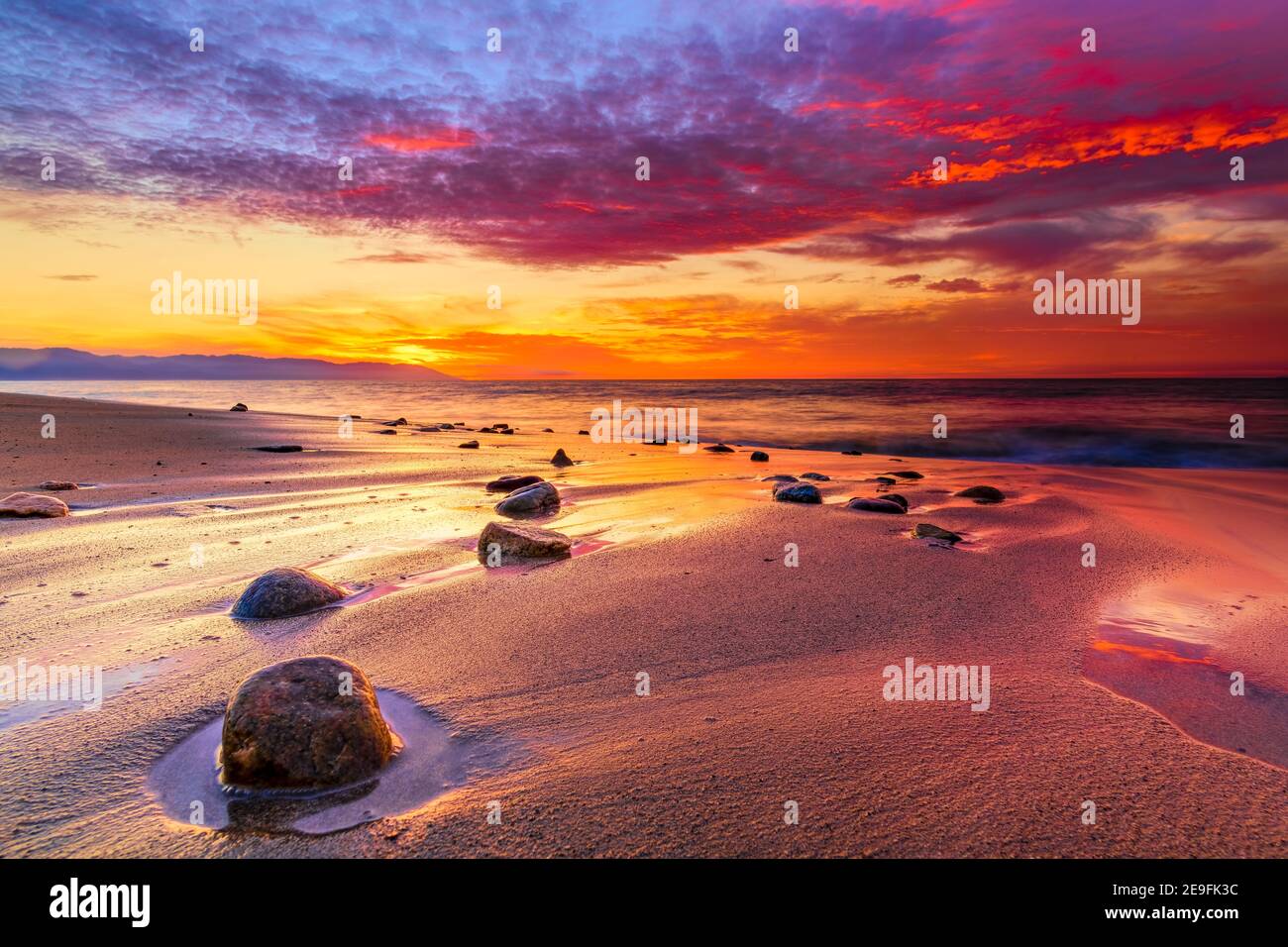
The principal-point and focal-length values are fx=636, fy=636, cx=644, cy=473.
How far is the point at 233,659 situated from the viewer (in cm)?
348

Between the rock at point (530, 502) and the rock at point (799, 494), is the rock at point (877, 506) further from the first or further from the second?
the rock at point (530, 502)

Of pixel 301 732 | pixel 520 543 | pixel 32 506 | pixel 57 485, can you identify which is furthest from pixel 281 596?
pixel 57 485

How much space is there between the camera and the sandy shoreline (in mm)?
2125

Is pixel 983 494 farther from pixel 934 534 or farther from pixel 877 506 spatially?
pixel 934 534

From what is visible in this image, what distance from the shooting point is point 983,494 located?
8867 millimetres

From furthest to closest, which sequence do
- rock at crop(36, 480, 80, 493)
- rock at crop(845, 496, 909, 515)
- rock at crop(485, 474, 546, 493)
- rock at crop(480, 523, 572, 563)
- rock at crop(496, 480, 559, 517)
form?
rock at crop(485, 474, 546, 493) < rock at crop(36, 480, 80, 493) < rock at crop(496, 480, 559, 517) < rock at crop(845, 496, 909, 515) < rock at crop(480, 523, 572, 563)

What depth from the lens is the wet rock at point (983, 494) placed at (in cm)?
874

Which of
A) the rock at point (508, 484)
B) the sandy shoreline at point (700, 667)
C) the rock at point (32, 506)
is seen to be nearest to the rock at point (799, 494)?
the sandy shoreline at point (700, 667)

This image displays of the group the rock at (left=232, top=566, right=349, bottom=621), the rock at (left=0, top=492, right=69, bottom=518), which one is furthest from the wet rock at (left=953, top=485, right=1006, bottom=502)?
the rock at (left=0, top=492, right=69, bottom=518)

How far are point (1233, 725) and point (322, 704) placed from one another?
396 centimetres

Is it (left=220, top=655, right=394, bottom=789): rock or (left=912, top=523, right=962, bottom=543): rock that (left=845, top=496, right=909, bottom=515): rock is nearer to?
(left=912, top=523, right=962, bottom=543): rock

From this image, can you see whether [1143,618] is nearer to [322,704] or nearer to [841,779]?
[841,779]

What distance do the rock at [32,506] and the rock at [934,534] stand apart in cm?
895

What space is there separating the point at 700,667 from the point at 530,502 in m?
4.73
